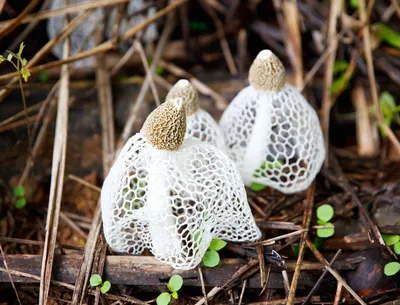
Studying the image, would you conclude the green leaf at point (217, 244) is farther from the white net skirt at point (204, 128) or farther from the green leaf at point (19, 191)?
the green leaf at point (19, 191)

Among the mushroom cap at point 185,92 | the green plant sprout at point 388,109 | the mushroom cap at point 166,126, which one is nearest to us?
the mushroom cap at point 166,126

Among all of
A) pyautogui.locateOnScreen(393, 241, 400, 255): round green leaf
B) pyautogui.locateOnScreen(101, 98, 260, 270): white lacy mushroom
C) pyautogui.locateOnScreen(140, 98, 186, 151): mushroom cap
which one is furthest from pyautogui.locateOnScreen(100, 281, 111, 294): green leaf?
pyautogui.locateOnScreen(393, 241, 400, 255): round green leaf

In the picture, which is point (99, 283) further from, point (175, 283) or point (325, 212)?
point (325, 212)

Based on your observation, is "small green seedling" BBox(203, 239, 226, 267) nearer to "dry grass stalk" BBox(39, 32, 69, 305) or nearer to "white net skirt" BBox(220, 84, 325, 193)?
"white net skirt" BBox(220, 84, 325, 193)

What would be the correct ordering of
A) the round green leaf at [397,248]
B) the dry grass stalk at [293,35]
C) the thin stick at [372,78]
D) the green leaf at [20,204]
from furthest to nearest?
the dry grass stalk at [293,35]
the thin stick at [372,78]
the green leaf at [20,204]
the round green leaf at [397,248]

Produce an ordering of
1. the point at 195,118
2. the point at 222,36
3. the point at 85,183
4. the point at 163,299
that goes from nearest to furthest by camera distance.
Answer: the point at 163,299 < the point at 195,118 < the point at 85,183 < the point at 222,36

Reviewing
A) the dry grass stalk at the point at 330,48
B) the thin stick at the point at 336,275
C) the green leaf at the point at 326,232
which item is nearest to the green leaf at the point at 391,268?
the thin stick at the point at 336,275

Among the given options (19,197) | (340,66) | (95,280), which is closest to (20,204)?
(19,197)
